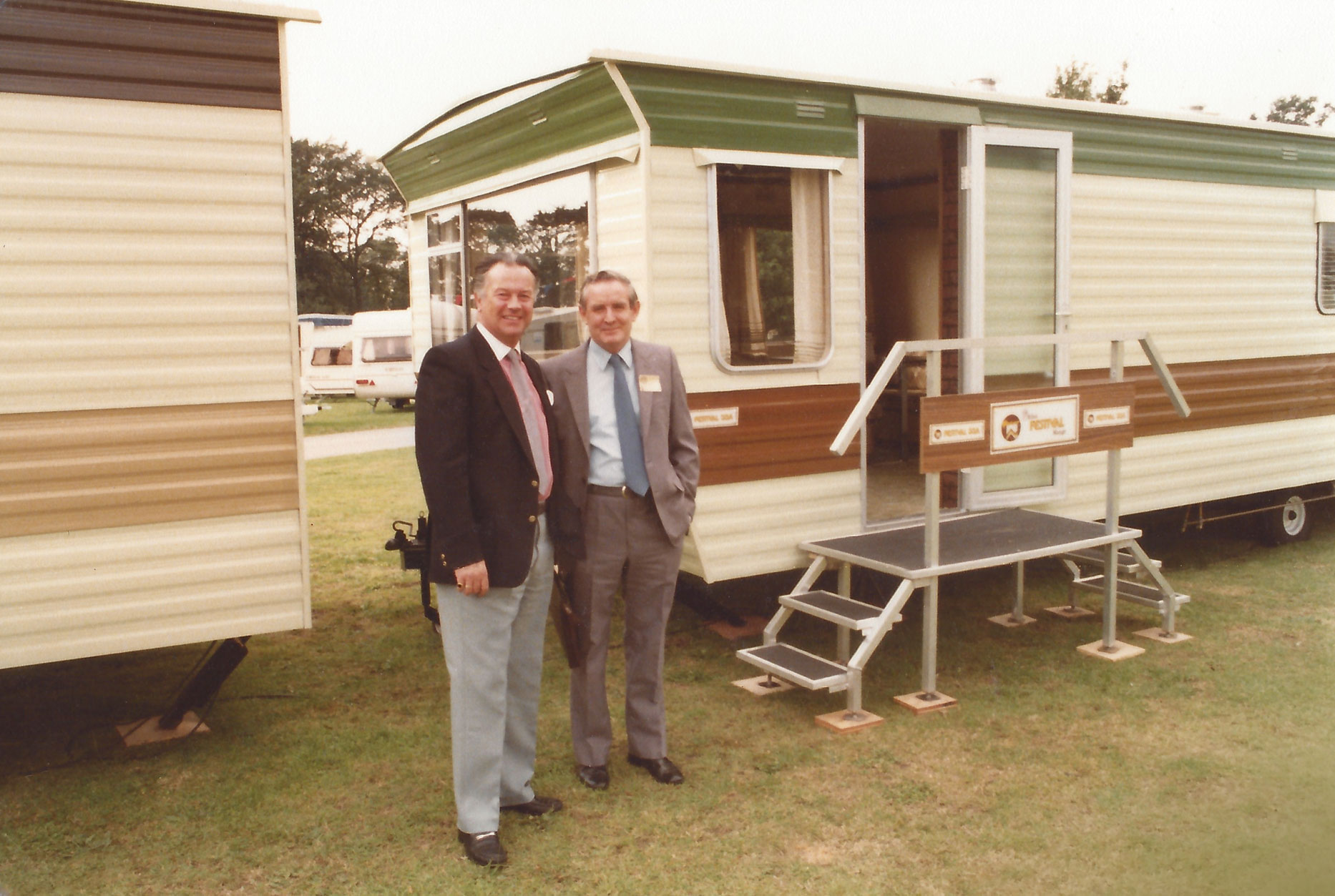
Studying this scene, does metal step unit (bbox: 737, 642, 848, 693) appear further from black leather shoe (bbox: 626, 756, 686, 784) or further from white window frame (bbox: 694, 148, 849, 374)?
white window frame (bbox: 694, 148, 849, 374)

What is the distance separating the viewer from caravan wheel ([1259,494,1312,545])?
7.46 m

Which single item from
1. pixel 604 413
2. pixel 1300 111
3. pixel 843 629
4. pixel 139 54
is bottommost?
pixel 843 629

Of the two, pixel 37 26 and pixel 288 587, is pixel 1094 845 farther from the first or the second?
pixel 37 26

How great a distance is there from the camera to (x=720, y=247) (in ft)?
15.7

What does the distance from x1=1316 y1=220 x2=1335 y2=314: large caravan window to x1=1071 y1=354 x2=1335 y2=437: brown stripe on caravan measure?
1.22 feet

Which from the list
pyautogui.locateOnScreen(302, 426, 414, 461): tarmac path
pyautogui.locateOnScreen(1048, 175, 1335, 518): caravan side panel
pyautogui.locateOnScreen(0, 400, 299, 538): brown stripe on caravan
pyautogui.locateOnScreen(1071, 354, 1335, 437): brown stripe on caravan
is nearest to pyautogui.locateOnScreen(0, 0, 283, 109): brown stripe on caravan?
pyautogui.locateOnScreen(0, 400, 299, 538): brown stripe on caravan

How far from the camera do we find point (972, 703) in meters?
4.65

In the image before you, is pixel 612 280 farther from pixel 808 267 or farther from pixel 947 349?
pixel 947 349

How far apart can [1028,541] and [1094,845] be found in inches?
74.6

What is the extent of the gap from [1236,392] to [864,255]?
2.87 metres

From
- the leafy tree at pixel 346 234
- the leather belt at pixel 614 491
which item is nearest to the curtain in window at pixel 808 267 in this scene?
the leather belt at pixel 614 491

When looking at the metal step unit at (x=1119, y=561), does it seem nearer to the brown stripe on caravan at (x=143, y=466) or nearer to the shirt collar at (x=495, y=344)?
the shirt collar at (x=495, y=344)

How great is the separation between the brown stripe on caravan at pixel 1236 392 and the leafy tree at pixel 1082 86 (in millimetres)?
20146

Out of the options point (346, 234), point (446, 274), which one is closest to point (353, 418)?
point (446, 274)
